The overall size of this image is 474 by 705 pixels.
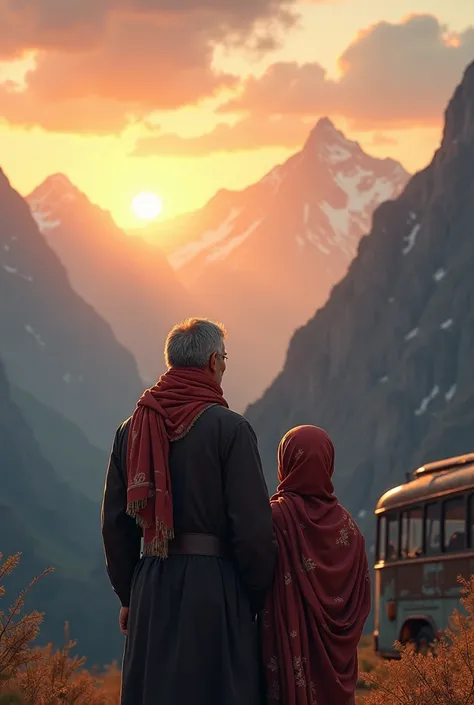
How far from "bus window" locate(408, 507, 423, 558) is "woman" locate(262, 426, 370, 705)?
11.7m

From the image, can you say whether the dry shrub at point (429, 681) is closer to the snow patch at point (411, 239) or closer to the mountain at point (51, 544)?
the snow patch at point (411, 239)

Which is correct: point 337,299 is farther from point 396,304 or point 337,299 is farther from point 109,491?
point 109,491

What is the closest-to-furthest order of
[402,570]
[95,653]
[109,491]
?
[109,491]
[402,570]
[95,653]

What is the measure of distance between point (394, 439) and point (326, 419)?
13.8m

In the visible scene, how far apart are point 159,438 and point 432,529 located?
459 inches

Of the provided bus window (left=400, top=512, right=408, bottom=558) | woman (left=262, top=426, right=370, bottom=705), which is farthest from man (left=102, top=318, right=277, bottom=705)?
bus window (left=400, top=512, right=408, bottom=558)

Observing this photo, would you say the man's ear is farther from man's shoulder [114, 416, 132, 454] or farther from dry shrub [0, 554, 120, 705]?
dry shrub [0, 554, 120, 705]

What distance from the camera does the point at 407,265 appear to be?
13062 centimetres

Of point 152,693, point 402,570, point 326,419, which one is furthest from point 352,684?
point 326,419

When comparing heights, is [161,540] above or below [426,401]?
below

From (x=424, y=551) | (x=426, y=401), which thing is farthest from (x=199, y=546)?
(x=426, y=401)

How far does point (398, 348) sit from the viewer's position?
125312 mm

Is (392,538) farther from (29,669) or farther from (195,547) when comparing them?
(195,547)

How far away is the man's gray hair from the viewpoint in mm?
5480
